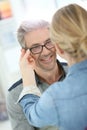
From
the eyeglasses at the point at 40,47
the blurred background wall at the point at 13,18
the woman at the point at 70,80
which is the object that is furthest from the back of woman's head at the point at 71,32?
the blurred background wall at the point at 13,18

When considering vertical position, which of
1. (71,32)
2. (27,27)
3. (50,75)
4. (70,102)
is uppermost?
(71,32)

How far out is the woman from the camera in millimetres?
1029

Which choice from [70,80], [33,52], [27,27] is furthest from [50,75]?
[70,80]

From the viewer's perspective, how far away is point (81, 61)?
1.07m

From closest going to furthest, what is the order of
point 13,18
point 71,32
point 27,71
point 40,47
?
point 71,32 → point 27,71 → point 40,47 → point 13,18

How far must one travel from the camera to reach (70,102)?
1056mm

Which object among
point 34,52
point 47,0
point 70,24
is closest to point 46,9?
point 47,0

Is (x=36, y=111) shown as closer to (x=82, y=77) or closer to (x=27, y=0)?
(x=82, y=77)

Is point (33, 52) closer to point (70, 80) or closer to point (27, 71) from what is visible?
point (27, 71)

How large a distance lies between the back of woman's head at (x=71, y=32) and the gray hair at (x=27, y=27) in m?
0.49

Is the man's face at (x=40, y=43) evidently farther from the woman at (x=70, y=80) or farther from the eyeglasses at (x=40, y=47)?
the woman at (x=70, y=80)

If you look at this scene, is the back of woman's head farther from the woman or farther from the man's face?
the man's face

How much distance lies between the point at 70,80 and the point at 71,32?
0.17 metres

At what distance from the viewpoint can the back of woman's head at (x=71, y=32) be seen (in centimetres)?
102
